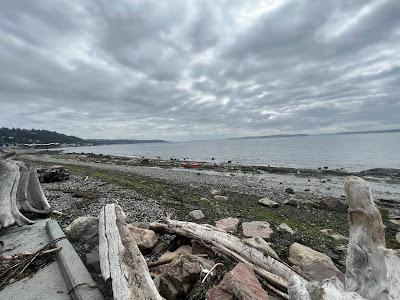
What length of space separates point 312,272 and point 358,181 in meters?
2.89

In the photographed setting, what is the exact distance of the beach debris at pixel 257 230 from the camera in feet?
24.7

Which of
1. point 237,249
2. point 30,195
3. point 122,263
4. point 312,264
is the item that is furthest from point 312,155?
point 122,263

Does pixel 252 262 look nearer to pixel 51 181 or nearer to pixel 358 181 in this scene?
pixel 358 181

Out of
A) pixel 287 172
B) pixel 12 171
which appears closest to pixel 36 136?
pixel 287 172

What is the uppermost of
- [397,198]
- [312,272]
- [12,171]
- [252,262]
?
[12,171]

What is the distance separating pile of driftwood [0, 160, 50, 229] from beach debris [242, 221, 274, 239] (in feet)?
18.4

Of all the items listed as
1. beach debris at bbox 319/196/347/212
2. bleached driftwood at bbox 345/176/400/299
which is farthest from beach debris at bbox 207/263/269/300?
beach debris at bbox 319/196/347/212

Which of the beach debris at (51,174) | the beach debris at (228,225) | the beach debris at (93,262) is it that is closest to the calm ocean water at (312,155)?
the beach debris at (51,174)

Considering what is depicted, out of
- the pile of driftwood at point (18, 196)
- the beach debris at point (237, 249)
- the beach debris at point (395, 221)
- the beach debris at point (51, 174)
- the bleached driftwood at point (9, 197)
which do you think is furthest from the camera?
the beach debris at point (51, 174)

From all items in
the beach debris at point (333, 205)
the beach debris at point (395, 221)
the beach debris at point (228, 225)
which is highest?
the beach debris at point (228, 225)

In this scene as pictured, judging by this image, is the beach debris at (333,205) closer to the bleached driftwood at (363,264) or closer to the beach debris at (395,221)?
the beach debris at (395,221)

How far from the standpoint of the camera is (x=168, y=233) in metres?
6.44

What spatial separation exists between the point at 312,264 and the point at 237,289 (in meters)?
2.81

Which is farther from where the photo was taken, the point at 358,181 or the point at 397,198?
the point at 397,198
